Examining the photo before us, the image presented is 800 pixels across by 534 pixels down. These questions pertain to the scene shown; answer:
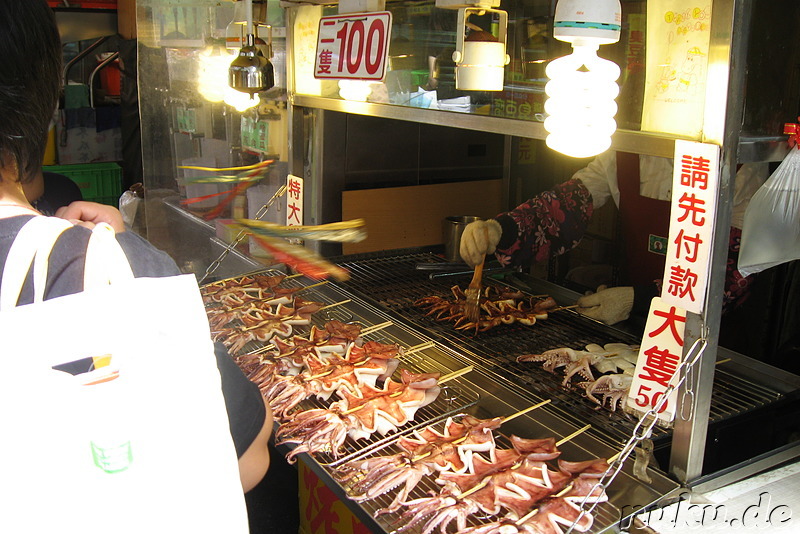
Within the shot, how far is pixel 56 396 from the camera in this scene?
1128 millimetres

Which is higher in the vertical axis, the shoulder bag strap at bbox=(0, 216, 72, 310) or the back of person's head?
the back of person's head

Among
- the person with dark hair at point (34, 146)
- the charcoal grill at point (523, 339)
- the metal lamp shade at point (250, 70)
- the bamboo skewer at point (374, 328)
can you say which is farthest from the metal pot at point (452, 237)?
the person with dark hair at point (34, 146)

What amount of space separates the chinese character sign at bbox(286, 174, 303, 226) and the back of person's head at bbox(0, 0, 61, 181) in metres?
3.09

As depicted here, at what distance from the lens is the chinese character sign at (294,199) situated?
4.45 meters

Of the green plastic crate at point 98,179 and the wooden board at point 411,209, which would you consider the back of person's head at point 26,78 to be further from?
the green plastic crate at point 98,179

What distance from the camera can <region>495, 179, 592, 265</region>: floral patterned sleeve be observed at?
401cm

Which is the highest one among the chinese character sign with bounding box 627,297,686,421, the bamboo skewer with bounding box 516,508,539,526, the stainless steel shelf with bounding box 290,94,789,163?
the stainless steel shelf with bounding box 290,94,789,163

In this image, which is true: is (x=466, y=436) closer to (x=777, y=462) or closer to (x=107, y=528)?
(x=777, y=462)

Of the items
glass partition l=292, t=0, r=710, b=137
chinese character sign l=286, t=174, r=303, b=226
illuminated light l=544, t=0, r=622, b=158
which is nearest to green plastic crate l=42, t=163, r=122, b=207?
chinese character sign l=286, t=174, r=303, b=226

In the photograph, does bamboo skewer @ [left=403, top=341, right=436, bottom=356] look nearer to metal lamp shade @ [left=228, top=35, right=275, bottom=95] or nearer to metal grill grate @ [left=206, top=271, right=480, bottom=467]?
metal grill grate @ [left=206, top=271, right=480, bottom=467]

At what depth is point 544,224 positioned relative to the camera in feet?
13.7

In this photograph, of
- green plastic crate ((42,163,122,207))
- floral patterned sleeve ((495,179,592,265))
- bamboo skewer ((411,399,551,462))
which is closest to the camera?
bamboo skewer ((411,399,551,462))

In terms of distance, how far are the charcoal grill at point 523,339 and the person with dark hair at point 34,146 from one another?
1545 mm

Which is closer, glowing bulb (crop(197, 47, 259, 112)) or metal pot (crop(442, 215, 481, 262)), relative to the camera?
metal pot (crop(442, 215, 481, 262))
